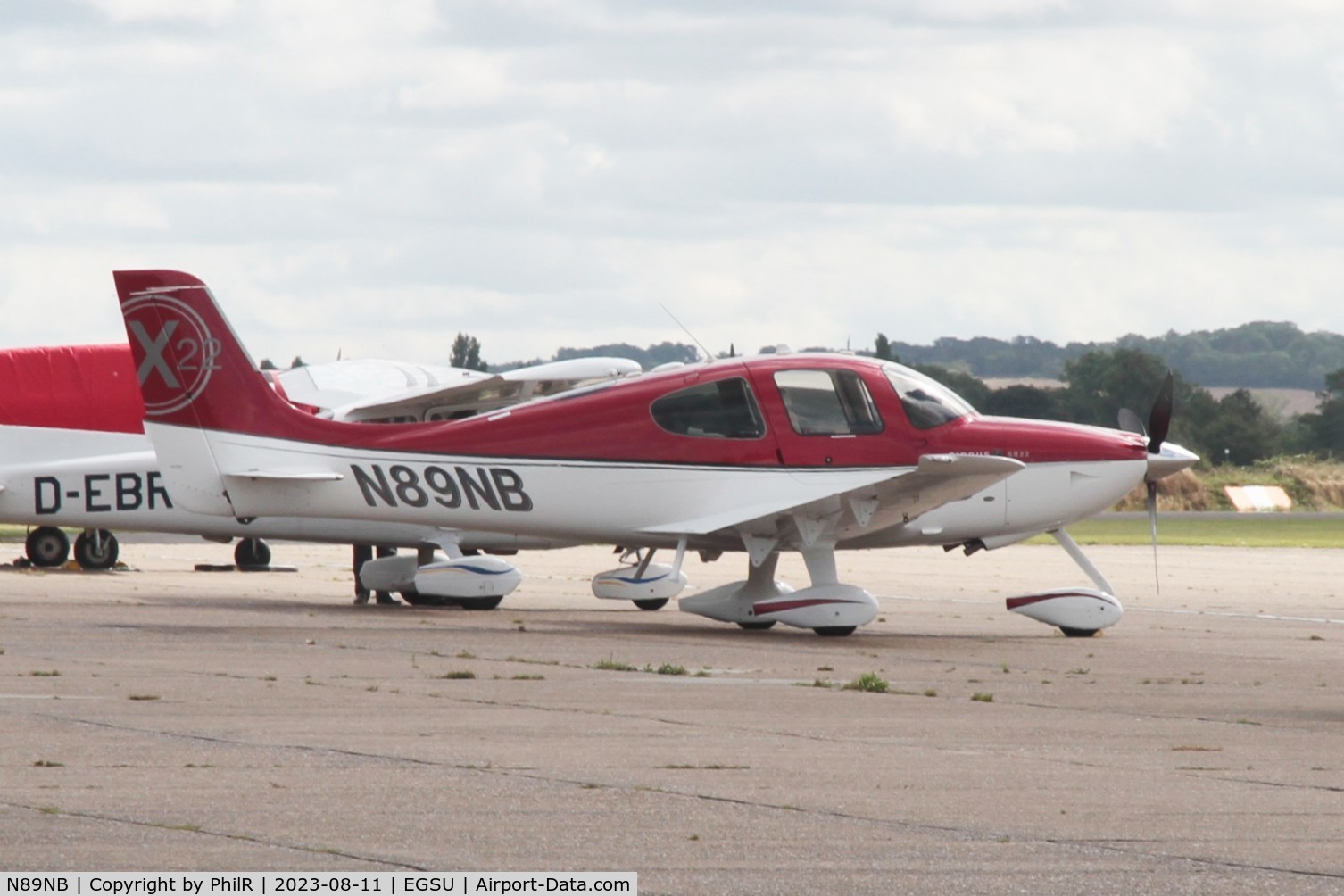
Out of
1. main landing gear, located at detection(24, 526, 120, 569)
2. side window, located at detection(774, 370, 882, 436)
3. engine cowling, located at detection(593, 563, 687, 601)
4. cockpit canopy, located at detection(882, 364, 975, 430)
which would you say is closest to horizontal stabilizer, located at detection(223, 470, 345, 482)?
engine cowling, located at detection(593, 563, 687, 601)

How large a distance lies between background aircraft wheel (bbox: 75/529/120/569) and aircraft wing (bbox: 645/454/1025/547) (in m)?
14.9

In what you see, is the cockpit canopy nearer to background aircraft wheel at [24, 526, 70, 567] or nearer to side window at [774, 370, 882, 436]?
side window at [774, 370, 882, 436]

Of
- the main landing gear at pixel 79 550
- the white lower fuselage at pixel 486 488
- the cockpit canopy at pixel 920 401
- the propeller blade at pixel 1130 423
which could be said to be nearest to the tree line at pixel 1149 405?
the main landing gear at pixel 79 550

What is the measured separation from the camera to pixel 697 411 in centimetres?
1853

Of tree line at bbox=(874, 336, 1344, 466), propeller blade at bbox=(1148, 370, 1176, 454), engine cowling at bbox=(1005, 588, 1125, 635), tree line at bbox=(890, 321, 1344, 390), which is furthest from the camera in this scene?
tree line at bbox=(890, 321, 1344, 390)

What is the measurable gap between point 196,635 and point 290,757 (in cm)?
776

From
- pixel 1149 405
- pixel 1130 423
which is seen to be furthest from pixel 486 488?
pixel 1149 405

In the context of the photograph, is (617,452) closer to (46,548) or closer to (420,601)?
(420,601)

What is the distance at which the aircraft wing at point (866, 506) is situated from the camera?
17.3 metres

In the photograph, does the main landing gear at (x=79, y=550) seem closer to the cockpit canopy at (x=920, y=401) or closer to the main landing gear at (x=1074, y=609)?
the cockpit canopy at (x=920, y=401)

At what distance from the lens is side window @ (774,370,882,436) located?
18.3 meters

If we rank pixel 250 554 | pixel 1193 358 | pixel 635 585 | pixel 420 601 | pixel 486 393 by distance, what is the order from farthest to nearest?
pixel 1193 358, pixel 250 554, pixel 420 601, pixel 486 393, pixel 635 585

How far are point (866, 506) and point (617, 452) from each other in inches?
91.8

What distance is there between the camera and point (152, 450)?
2525cm
